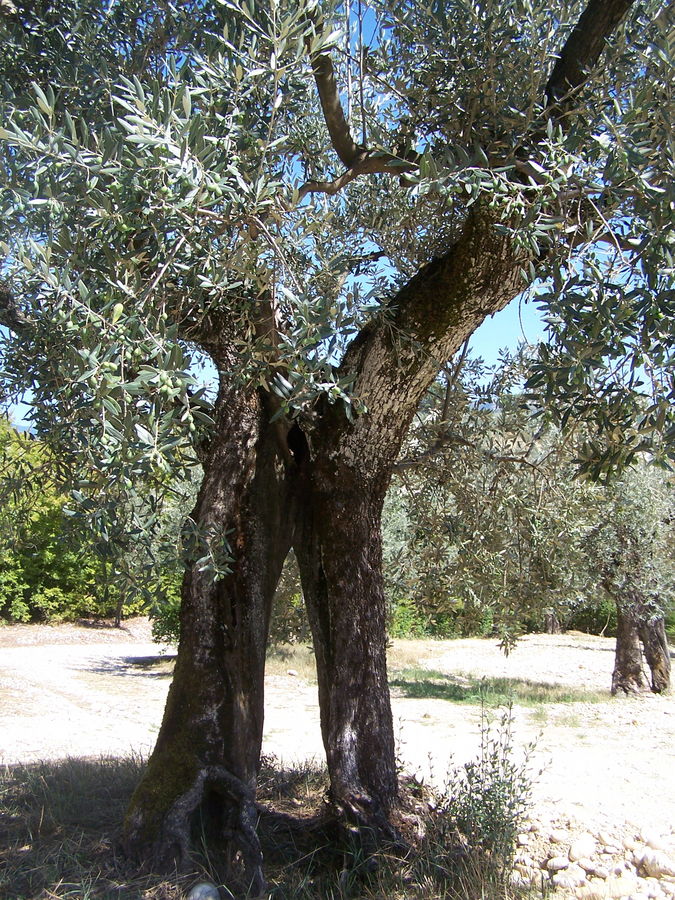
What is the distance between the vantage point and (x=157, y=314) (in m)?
3.52

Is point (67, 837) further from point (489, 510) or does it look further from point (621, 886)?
point (489, 510)

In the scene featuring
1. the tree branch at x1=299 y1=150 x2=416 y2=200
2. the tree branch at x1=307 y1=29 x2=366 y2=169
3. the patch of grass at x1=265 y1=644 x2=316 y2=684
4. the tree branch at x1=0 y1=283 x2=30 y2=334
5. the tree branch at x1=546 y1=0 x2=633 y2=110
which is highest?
the tree branch at x1=546 y1=0 x2=633 y2=110

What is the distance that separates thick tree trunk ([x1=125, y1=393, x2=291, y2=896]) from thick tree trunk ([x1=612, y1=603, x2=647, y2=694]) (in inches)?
492

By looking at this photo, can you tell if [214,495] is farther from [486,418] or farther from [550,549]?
[550,549]

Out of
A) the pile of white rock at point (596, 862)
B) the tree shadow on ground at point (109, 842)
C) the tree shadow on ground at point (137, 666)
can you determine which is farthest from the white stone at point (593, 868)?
the tree shadow on ground at point (137, 666)

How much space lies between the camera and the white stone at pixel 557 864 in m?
4.61

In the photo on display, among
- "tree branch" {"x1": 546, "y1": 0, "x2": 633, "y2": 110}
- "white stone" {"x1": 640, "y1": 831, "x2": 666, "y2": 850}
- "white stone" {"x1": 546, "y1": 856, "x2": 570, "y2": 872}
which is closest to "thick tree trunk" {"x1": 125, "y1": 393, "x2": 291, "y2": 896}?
"white stone" {"x1": 546, "y1": 856, "x2": 570, "y2": 872}

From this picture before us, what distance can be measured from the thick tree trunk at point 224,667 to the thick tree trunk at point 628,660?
41.0 feet

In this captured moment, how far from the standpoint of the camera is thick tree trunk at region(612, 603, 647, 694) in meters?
15.1

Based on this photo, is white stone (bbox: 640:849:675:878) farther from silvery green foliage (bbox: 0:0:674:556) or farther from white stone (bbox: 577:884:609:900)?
Result: silvery green foliage (bbox: 0:0:674:556)

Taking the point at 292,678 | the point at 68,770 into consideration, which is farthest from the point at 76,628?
the point at 68,770

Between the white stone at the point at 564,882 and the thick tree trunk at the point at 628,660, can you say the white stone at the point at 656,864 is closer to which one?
the white stone at the point at 564,882

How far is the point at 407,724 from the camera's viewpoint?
11.9 meters

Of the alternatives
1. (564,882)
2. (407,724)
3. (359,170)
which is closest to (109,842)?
(564,882)
